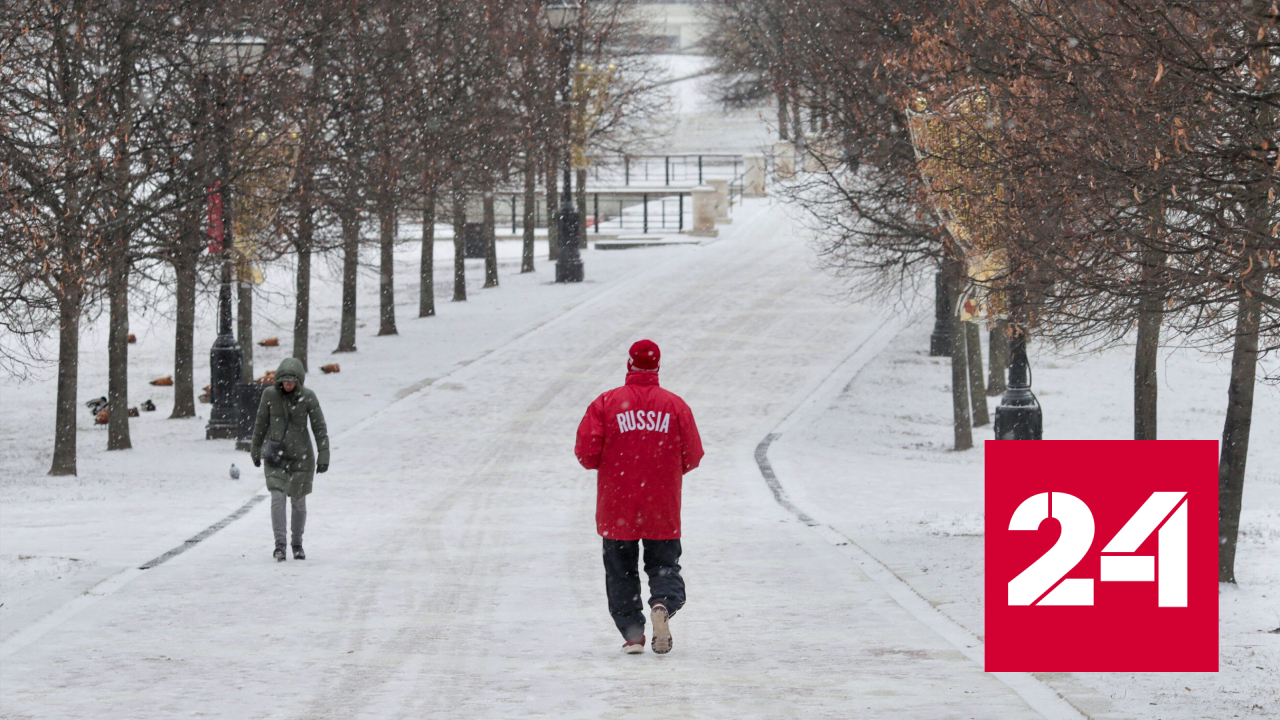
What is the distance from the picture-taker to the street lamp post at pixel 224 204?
16.1 m

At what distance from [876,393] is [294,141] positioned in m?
9.32

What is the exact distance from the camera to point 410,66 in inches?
874

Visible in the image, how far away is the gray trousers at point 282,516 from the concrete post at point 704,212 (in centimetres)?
2979

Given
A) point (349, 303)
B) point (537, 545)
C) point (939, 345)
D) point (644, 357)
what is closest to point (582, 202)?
point (349, 303)

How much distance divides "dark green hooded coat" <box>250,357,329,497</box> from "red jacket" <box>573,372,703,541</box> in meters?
3.94

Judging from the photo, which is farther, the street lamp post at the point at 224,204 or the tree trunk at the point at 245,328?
the tree trunk at the point at 245,328

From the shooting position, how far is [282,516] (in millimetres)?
10492

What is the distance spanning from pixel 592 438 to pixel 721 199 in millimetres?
35502

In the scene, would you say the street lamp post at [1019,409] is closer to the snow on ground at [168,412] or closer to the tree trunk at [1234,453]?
the tree trunk at [1234,453]

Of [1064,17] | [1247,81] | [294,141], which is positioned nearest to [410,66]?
[294,141]

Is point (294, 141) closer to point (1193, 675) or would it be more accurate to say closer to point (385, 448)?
point (385, 448)

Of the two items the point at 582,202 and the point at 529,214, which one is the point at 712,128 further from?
the point at 529,214

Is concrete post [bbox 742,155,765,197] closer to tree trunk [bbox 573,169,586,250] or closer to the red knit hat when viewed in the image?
tree trunk [bbox 573,169,586,250]

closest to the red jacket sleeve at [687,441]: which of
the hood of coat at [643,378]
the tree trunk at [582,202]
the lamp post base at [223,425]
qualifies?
the hood of coat at [643,378]
